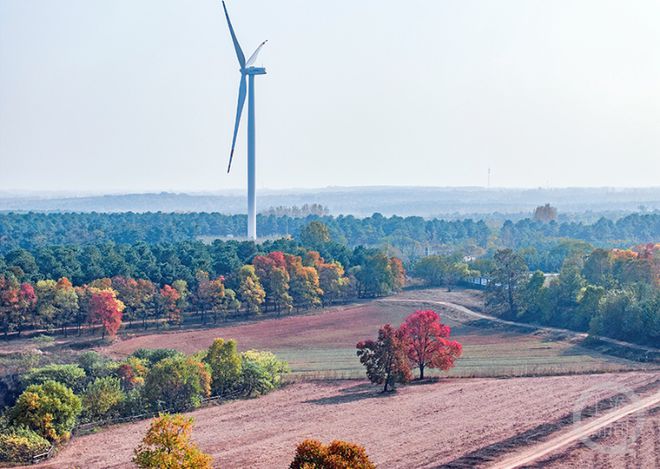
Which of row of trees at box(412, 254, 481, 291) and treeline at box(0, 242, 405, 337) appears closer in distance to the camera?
treeline at box(0, 242, 405, 337)

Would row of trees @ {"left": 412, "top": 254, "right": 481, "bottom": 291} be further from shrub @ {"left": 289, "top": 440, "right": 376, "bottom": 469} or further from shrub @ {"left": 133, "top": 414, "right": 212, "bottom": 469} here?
shrub @ {"left": 289, "top": 440, "right": 376, "bottom": 469}

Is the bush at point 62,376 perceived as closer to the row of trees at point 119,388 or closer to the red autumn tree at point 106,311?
the row of trees at point 119,388

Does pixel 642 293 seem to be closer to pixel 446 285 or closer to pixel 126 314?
pixel 446 285

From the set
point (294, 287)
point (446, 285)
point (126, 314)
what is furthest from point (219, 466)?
point (446, 285)

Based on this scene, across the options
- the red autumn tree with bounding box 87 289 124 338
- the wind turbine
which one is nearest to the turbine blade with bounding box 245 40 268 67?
the wind turbine

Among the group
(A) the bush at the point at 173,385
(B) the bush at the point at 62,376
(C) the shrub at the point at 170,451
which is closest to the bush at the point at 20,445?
(B) the bush at the point at 62,376

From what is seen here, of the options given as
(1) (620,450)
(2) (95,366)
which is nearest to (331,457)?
(1) (620,450)
